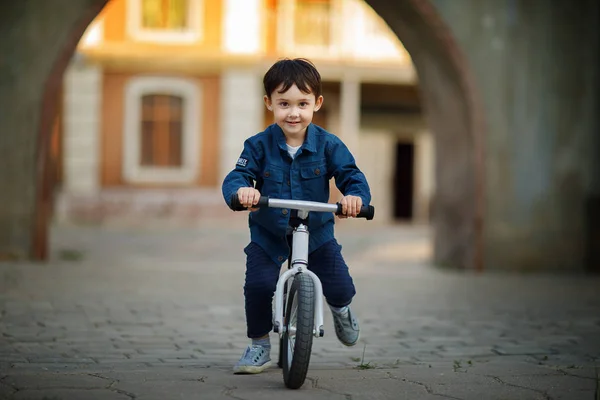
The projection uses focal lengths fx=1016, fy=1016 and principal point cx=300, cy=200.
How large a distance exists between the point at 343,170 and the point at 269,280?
0.57 metres

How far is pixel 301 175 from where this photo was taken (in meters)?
4.30

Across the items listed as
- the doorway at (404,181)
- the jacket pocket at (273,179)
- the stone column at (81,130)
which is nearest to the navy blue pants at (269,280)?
the jacket pocket at (273,179)

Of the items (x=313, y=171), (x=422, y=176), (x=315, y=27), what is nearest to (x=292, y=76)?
(x=313, y=171)

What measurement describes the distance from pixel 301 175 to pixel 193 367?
41.2 inches

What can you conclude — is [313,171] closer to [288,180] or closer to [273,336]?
[288,180]

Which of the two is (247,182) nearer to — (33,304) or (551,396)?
(551,396)

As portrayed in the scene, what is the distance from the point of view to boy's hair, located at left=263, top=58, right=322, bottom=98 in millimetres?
4191

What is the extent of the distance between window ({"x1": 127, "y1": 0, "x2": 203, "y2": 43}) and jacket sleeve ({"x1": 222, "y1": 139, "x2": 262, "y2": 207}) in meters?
17.5

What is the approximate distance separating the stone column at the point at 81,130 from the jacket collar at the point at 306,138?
17.0 meters

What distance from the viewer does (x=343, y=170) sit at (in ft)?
14.2

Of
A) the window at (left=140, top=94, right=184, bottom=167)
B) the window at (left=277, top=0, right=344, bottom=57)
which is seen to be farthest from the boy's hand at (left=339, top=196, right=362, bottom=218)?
the window at (left=277, top=0, right=344, bottom=57)

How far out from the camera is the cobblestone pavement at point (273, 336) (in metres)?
4.13

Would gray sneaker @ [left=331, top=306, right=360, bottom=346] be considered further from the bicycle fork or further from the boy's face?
the boy's face

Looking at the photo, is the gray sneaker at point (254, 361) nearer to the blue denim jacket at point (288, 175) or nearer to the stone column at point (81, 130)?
the blue denim jacket at point (288, 175)
